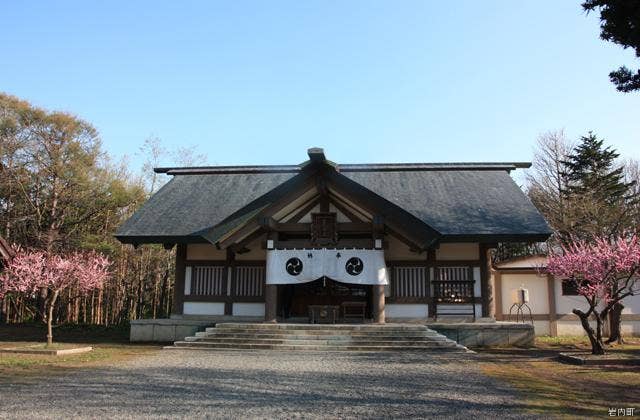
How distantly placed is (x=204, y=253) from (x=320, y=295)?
4049mm

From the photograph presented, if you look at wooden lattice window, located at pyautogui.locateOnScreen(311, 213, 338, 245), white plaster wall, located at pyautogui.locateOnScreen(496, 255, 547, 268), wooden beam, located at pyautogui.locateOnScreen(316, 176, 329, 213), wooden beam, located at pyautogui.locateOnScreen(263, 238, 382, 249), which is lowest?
white plaster wall, located at pyautogui.locateOnScreen(496, 255, 547, 268)

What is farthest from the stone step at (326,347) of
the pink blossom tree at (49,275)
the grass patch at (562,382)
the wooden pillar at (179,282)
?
the pink blossom tree at (49,275)

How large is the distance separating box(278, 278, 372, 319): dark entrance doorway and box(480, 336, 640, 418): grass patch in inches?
202

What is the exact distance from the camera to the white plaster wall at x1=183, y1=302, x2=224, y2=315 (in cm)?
1605

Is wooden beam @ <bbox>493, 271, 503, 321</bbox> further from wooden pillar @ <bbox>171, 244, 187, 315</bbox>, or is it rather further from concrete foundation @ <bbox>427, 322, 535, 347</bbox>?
wooden pillar @ <bbox>171, 244, 187, 315</bbox>

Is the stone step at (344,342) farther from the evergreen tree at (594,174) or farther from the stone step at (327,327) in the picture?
the evergreen tree at (594,174)

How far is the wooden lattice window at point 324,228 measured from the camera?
48.5ft

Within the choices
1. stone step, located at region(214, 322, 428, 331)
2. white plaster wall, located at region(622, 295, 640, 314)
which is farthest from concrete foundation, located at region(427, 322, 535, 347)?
white plaster wall, located at region(622, 295, 640, 314)

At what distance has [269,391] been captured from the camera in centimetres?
734

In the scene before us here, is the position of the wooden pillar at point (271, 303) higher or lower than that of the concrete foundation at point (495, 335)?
higher

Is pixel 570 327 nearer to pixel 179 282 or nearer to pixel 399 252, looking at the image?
pixel 399 252

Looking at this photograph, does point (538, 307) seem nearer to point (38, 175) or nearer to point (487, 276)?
point (487, 276)

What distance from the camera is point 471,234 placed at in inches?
579

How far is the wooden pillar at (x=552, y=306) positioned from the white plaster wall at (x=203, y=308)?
463 inches
